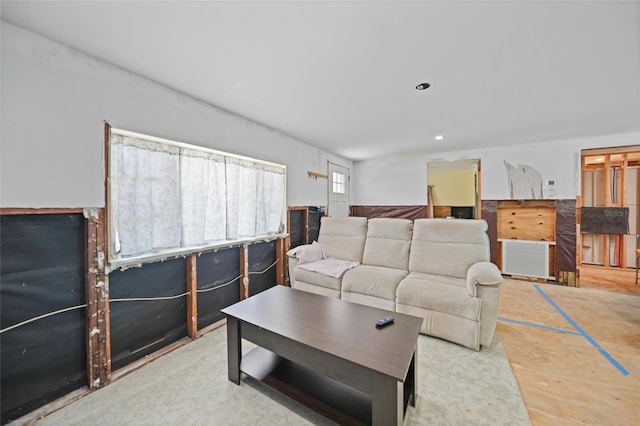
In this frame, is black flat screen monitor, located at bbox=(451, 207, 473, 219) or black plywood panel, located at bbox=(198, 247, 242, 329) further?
black flat screen monitor, located at bbox=(451, 207, 473, 219)

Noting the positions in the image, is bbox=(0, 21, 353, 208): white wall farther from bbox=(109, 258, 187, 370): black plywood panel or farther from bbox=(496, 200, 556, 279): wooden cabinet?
bbox=(496, 200, 556, 279): wooden cabinet

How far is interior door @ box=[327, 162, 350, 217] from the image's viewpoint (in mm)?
4746

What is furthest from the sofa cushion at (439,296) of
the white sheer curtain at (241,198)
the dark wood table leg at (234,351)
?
the white sheer curtain at (241,198)

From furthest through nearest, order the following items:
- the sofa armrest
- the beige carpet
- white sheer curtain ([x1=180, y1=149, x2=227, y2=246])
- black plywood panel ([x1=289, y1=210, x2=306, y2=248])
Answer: black plywood panel ([x1=289, y1=210, x2=306, y2=248]) < white sheer curtain ([x1=180, y1=149, x2=227, y2=246]) < the sofa armrest < the beige carpet

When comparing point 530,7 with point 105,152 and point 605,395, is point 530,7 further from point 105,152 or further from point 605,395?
point 105,152

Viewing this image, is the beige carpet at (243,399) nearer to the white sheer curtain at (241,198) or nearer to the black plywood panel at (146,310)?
the black plywood panel at (146,310)

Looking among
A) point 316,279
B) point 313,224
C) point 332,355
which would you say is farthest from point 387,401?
point 313,224

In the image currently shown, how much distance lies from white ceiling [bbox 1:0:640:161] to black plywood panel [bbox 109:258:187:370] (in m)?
1.64

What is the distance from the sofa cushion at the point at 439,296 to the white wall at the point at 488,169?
9.02 feet

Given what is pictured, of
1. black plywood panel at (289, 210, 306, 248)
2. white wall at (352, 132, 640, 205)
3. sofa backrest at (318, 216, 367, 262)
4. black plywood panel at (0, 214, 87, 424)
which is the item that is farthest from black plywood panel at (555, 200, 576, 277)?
black plywood panel at (0, 214, 87, 424)

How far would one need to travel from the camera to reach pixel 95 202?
1.71 m

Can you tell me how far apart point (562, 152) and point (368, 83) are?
388 cm

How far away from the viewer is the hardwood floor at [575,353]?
1.48m

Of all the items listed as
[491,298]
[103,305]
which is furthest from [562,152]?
[103,305]
